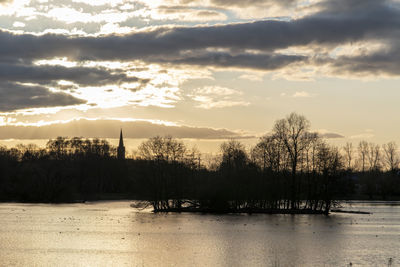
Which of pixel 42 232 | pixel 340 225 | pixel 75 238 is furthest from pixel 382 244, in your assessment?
pixel 42 232

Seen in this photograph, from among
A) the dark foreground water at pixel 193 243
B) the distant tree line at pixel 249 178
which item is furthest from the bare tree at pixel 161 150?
the dark foreground water at pixel 193 243

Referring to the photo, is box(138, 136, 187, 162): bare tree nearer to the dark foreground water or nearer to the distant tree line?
the distant tree line

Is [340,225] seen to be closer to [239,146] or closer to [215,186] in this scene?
[215,186]

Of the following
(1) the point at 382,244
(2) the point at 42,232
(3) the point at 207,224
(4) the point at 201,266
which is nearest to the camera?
(4) the point at 201,266

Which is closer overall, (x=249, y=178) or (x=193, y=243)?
(x=193, y=243)

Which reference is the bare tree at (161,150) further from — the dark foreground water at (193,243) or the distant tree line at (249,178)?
the dark foreground water at (193,243)

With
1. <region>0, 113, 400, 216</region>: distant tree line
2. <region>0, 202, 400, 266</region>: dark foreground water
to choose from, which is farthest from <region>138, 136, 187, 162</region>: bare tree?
<region>0, 202, 400, 266</region>: dark foreground water

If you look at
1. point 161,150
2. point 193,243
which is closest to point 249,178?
point 161,150

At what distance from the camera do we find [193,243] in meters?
55.0

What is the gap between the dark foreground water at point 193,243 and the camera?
43.3 metres

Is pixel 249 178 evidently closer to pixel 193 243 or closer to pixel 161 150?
pixel 161 150

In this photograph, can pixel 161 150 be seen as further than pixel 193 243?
Yes

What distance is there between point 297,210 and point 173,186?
23.2 metres

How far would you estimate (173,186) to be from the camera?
106m
